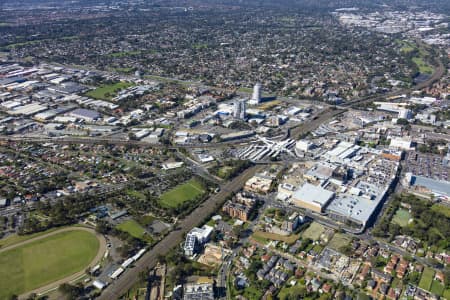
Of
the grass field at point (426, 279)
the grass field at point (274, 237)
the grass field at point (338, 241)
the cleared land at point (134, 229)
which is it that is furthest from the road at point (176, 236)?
the grass field at point (426, 279)

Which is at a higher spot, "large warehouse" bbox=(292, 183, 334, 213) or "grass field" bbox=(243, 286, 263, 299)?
"large warehouse" bbox=(292, 183, 334, 213)

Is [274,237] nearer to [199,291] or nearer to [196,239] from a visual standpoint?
[196,239]

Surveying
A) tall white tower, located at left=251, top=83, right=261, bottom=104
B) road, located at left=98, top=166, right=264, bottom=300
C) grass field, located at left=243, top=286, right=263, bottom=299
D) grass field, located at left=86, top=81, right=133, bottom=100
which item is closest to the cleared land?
road, located at left=98, top=166, right=264, bottom=300

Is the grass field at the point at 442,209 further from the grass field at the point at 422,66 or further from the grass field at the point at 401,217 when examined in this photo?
the grass field at the point at 422,66

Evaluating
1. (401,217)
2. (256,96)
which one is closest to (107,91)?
(256,96)

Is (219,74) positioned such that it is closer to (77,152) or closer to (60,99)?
(60,99)

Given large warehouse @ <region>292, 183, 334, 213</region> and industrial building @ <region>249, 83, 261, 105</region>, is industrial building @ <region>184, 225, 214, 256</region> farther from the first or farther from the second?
industrial building @ <region>249, 83, 261, 105</region>

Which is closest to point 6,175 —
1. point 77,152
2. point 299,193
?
point 77,152
